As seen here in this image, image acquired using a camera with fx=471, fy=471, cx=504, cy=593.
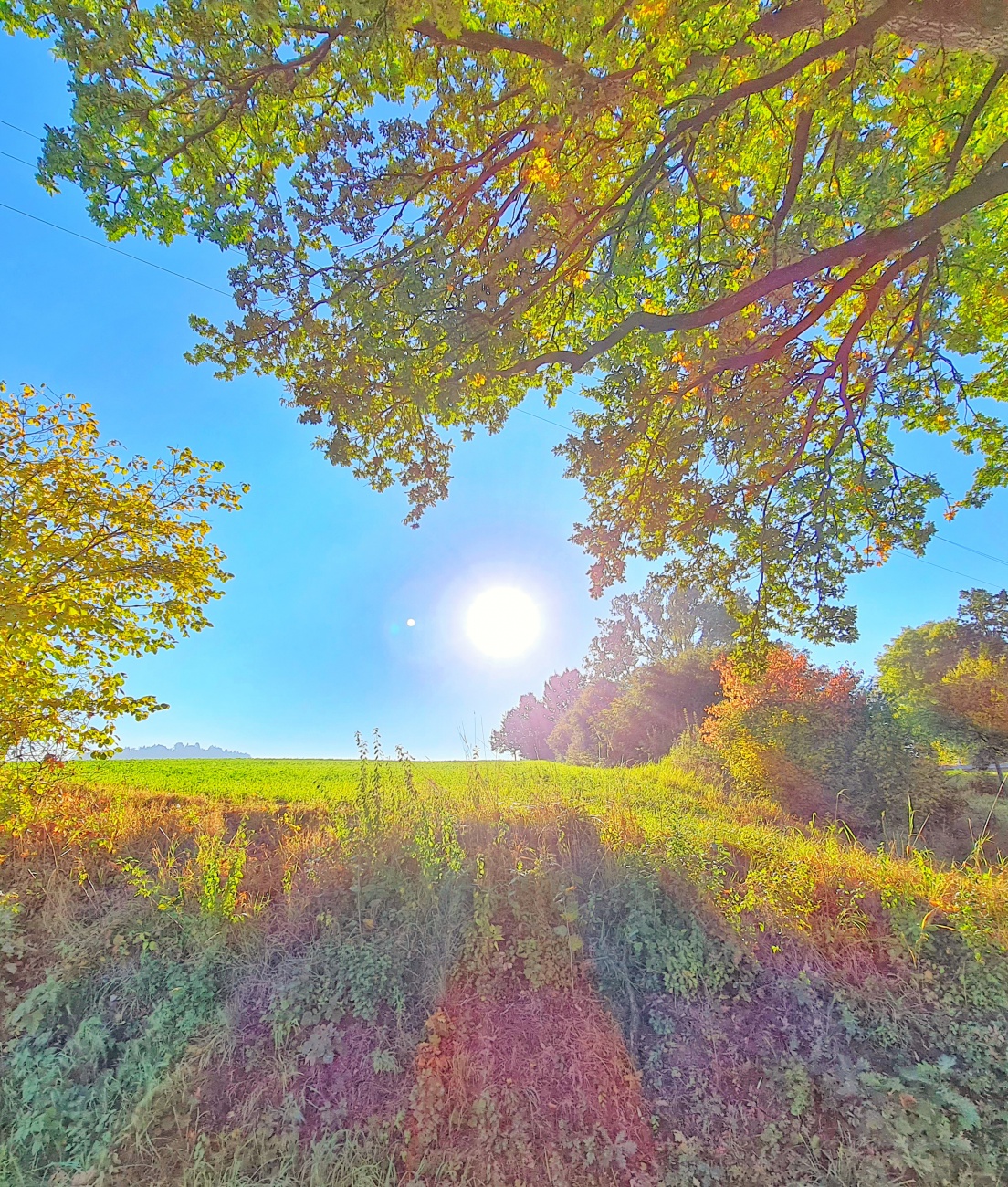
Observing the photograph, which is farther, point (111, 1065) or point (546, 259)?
point (546, 259)

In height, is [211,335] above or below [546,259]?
below

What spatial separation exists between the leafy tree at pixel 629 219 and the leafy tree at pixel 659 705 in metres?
11.7

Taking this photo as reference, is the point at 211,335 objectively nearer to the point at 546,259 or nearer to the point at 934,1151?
the point at 546,259

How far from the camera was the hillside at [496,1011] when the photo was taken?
264cm

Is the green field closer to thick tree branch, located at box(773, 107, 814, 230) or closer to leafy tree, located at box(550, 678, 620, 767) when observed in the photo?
thick tree branch, located at box(773, 107, 814, 230)

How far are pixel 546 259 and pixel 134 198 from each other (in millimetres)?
3653

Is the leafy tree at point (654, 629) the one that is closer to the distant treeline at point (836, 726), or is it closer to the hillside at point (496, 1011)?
the distant treeline at point (836, 726)

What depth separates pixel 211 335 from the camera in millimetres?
4809

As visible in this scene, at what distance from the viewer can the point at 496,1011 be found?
309cm

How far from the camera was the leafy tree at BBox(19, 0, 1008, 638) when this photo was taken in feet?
10.7

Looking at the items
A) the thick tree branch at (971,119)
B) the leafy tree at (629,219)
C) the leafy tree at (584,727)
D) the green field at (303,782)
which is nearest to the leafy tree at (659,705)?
the leafy tree at (584,727)

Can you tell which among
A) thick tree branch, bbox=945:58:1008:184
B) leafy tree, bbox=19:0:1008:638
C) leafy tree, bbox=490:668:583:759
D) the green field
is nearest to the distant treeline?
the green field

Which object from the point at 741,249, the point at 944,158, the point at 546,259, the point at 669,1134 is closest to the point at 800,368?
the point at 741,249

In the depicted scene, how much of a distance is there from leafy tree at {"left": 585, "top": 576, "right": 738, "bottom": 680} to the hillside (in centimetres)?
2720
